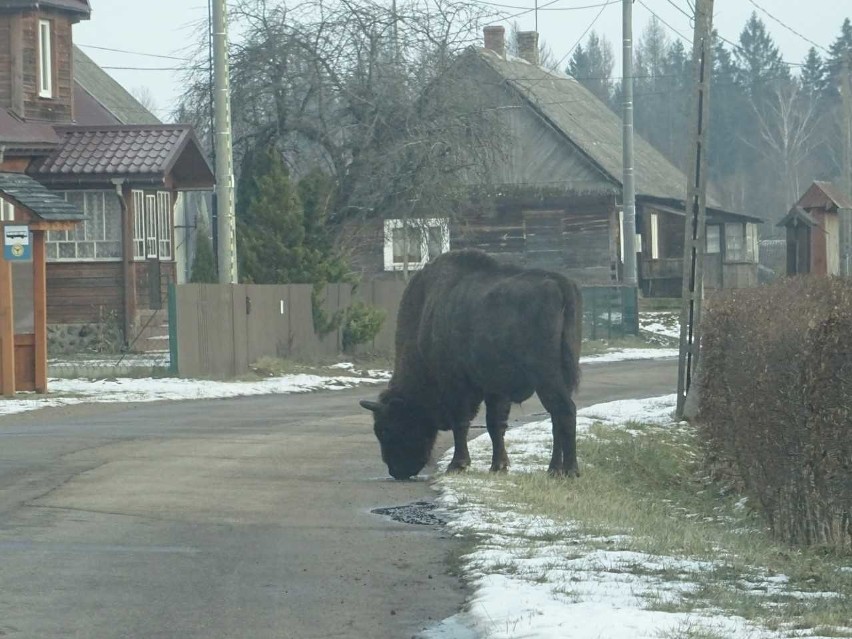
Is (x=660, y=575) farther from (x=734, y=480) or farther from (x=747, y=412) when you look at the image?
(x=734, y=480)

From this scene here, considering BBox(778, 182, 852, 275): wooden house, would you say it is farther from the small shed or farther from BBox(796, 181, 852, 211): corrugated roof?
the small shed

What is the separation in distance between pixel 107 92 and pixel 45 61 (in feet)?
56.4

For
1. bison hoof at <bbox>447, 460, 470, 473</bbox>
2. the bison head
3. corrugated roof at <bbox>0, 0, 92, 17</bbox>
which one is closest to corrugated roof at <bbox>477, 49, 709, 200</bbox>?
corrugated roof at <bbox>0, 0, 92, 17</bbox>

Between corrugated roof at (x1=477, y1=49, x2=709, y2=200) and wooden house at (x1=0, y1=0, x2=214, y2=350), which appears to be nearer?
wooden house at (x1=0, y1=0, x2=214, y2=350)

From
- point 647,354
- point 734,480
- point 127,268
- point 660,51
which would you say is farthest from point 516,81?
point 660,51

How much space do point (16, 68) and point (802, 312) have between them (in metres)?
24.9

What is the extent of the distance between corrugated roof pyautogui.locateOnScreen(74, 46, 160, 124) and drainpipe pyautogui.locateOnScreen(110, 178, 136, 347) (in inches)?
Answer: 424

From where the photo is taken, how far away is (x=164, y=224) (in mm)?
34625

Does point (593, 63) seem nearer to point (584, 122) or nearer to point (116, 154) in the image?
point (584, 122)

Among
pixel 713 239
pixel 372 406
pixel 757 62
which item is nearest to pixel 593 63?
pixel 757 62

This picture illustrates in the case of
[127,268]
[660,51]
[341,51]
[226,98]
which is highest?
[660,51]

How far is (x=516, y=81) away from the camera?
46.9 meters

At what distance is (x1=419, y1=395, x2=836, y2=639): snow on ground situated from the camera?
6.54m

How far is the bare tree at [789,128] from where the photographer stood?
94.4 metres
